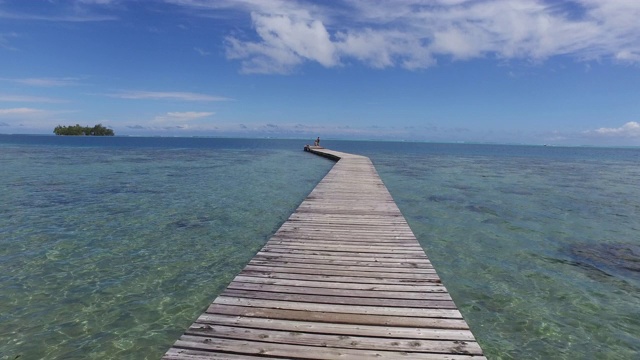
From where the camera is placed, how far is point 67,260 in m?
8.36

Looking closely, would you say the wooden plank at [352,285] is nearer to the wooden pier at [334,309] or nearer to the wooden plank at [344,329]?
the wooden pier at [334,309]

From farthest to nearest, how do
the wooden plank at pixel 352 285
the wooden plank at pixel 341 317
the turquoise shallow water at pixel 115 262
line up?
the turquoise shallow water at pixel 115 262 < the wooden plank at pixel 352 285 < the wooden plank at pixel 341 317

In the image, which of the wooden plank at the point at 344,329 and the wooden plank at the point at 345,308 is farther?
the wooden plank at the point at 345,308

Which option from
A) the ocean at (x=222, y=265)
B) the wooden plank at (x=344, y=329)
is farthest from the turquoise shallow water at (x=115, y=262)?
the wooden plank at (x=344, y=329)

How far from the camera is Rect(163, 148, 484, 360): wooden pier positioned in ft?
12.7

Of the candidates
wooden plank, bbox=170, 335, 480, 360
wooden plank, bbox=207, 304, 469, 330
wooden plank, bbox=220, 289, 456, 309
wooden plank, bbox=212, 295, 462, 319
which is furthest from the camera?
wooden plank, bbox=220, 289, 456, 309

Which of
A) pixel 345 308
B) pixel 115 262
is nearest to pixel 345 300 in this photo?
pixel 345 308

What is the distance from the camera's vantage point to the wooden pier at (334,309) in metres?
3.86

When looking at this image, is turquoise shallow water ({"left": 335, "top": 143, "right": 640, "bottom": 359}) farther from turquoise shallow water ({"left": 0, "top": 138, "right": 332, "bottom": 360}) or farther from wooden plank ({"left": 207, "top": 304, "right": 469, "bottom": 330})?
turquoise shallow water ({"left": 0, "top": 138, "right": 332, "bottom": 360})

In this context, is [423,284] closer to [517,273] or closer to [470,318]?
[470,318]

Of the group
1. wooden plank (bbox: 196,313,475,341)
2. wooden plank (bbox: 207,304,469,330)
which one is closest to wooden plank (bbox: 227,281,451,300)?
wooden plank (bbox: 207,304,469,330)

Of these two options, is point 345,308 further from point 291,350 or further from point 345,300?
point 291,350

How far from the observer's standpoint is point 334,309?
15.5ft

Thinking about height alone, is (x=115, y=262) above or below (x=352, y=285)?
below
